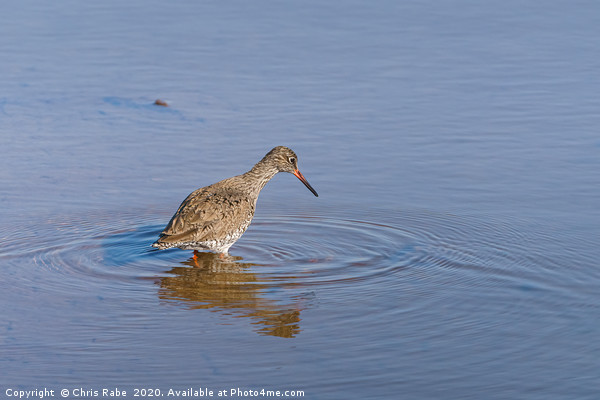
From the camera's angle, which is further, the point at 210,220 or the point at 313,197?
the point at 313,197

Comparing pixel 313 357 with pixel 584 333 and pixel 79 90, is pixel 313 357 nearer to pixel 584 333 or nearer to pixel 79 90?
pixel 584 333

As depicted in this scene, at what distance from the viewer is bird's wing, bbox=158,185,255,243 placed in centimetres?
921

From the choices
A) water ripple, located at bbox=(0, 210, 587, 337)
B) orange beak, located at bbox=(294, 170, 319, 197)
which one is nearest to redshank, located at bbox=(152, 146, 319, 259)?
orange beak, located at bbox=(294, 170, 319, 197)

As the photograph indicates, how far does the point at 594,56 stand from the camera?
568 inches

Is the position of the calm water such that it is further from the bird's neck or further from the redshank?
the bird's neck

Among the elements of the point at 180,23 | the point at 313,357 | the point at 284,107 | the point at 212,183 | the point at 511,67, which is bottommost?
the point at 313,357

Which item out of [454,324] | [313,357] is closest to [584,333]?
[454,324]

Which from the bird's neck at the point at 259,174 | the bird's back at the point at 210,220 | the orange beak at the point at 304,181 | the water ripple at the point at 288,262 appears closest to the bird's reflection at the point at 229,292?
the water ripple at the point at 288,262

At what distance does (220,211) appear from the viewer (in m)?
9.61

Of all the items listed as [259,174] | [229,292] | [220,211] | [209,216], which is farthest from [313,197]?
[229,292]

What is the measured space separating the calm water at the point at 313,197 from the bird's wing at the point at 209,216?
29 centimetres

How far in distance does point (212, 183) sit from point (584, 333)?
494 centimetres

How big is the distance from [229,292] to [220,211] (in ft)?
4.95

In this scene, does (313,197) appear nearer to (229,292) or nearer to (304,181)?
(304,181)
